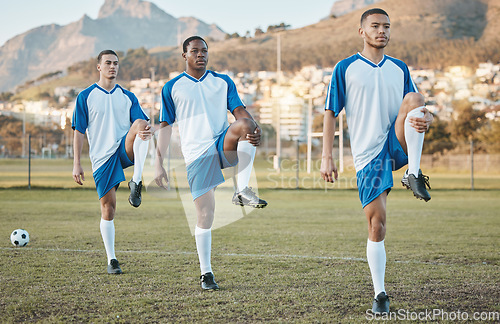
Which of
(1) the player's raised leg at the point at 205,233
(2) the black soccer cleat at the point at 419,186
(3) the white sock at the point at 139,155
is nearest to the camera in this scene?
(2) the black soccer cleat at the point at 419,186

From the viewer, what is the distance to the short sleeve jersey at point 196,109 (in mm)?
5754

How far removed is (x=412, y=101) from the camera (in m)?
4.66

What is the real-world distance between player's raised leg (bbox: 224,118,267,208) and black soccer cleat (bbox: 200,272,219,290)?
2.54 feet

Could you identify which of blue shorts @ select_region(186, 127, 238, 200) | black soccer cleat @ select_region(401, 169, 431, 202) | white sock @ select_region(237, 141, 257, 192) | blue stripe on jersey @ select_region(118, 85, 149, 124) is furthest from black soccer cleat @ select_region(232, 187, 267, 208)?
blue stripe on jersey @ select_region(118, 85, 149, 124)

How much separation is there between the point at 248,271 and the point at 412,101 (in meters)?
2.90

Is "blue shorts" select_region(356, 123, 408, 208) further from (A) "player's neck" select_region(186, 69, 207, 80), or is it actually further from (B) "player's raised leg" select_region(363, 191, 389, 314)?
(A) "player's neck" select_region(186, 69, 207, 80)

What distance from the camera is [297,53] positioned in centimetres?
16412

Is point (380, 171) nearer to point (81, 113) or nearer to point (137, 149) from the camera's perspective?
point (137, 149)

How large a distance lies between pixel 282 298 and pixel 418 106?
2.08m

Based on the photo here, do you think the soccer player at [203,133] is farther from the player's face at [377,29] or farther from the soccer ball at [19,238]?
the soccer ball at [19,238]

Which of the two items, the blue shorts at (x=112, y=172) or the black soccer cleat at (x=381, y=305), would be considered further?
the blue shorts at (x=112, y=172)

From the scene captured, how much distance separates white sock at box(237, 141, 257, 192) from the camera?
5.79 metres

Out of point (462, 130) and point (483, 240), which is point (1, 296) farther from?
point (462, 130)

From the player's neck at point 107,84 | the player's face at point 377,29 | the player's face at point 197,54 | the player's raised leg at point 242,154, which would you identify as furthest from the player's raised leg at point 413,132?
the player's neck at point 107,84
